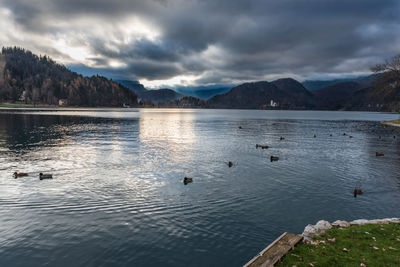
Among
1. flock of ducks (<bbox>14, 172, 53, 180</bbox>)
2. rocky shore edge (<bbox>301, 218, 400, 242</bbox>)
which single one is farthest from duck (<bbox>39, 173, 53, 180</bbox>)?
rocky shore edge (<bbox>301, 218, 400, 242</bbox>)

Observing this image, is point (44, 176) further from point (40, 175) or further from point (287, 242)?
point (287, 242)

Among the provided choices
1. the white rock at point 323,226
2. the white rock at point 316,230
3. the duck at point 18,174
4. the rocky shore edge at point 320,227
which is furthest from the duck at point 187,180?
the duck at point 18,174

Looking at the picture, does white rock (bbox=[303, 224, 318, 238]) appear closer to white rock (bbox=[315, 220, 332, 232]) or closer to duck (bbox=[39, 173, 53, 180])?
white rock (bbox=[315, 220, 332, 232])

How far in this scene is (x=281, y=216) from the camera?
21578mm

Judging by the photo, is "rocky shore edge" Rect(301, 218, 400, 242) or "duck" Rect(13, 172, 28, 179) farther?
"duck" Rect(13, 172, 28, 179)

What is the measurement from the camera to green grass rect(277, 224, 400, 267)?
41.7ft

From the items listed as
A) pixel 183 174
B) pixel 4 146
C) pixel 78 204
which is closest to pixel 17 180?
pixel 78 204

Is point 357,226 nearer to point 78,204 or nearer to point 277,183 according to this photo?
point 277,183

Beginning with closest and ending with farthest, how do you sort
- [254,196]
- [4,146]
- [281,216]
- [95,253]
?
[95,253] < [281,216] < [254,196] < [4,146]

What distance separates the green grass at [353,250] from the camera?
12.7 m

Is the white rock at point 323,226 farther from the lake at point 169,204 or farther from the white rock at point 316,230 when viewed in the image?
the lake at point 169,204

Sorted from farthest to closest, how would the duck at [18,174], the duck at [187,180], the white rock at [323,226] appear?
the duck at [18,174]
the duck at [187,180]
the white rock at [323,226]

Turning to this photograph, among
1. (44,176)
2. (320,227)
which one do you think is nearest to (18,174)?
(44,176)

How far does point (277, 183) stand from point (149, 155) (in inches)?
1031
